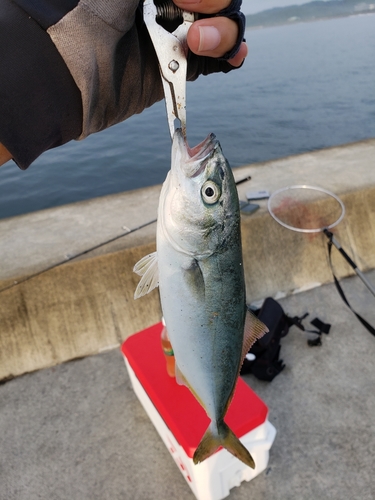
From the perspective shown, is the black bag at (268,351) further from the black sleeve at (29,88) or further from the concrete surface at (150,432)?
the black sleeve at (29,88)

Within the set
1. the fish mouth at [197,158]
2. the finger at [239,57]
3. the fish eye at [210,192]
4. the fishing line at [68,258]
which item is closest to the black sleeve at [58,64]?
the finger at [239,57]

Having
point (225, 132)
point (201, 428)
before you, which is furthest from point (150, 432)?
point (225, 132)

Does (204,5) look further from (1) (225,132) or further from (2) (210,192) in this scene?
(1) (225,132)

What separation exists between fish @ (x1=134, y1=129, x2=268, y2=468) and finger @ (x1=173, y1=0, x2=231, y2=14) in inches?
19.3

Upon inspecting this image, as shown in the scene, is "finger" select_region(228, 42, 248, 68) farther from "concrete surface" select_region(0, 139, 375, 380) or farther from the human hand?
"concrete surface" select_region(0, 139, 375, 380)

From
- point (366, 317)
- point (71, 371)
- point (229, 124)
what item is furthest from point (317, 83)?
point (71, 371)

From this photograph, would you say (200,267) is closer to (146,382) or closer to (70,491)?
(146,382)

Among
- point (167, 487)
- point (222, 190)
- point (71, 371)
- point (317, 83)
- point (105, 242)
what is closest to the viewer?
point (222, 190)

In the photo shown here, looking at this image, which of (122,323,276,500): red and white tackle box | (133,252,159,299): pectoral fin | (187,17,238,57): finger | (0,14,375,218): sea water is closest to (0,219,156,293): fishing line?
(122,323,276,500): red and white tackle box

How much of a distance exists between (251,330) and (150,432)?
6.04 ft

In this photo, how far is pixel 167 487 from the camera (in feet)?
9.13

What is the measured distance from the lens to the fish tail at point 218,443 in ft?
5.94

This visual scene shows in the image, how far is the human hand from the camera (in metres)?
1.47

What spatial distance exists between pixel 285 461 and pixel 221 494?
1.96 feet
